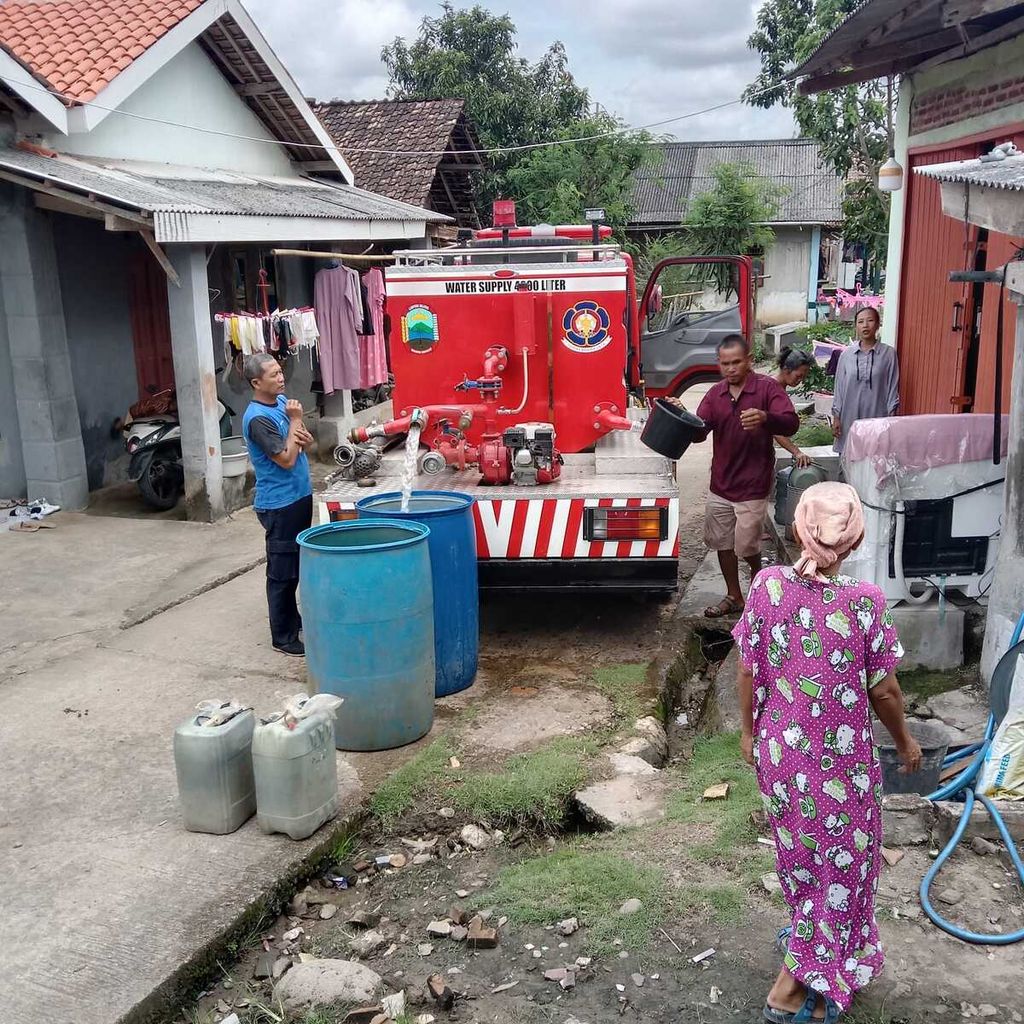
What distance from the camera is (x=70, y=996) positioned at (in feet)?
10.5

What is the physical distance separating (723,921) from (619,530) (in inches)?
107

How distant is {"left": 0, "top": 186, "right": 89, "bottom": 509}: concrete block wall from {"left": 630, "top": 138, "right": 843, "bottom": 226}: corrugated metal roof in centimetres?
2049

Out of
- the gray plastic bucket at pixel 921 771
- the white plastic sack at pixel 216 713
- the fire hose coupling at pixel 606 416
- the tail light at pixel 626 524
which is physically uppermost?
the fire hose coupling at pixel 606 416

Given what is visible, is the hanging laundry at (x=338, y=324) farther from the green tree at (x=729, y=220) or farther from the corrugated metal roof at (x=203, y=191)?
the green tree at (x=729, y=220)

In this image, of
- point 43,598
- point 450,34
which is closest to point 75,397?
point 43,598

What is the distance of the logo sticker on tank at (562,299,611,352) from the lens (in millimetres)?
6816

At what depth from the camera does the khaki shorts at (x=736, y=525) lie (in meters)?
6.57

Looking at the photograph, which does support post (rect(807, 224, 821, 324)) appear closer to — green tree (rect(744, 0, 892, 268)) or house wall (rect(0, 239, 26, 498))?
green tree (rect(744, 0, 892, 268))

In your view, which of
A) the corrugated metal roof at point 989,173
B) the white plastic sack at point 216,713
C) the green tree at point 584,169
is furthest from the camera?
the green tree at point 584,169

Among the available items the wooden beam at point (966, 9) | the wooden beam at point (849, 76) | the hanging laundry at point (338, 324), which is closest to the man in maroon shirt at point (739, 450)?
the wooden beam at point (966, 9)

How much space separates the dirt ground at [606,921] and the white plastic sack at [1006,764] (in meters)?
0.34

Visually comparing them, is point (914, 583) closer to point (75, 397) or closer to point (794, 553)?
point (794, 553)

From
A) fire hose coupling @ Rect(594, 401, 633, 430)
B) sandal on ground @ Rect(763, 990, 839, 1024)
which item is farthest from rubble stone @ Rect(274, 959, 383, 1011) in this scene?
fire hose coupling @ Rect(594, 401, 633, 430)

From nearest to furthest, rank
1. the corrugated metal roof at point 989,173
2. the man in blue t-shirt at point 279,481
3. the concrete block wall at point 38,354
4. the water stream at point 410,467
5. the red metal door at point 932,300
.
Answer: the corrugated metal roof at point 989,173, the water stream at point 410,467, the man in blue t-shirt at point 279,481, the red metal door at point 932,300, the concrete block wall at point 38,354
